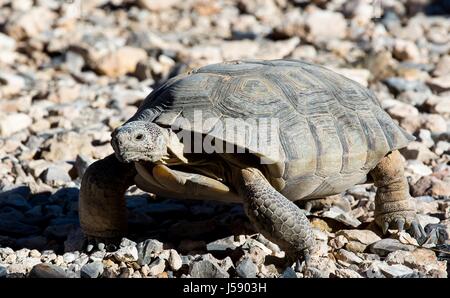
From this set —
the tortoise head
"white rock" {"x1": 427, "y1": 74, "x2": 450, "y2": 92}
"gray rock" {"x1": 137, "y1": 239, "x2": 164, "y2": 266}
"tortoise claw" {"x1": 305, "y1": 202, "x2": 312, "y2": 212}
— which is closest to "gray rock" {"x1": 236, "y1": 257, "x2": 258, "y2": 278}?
"gray rock" {"x1": 137, "y1": 239, "x2": 164, "y2": 266}

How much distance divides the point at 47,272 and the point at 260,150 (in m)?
1.23

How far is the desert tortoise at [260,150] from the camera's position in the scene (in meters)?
3.64

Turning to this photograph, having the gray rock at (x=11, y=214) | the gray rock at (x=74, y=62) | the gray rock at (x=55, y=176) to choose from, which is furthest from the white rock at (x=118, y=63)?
the gray rock at (x=11, y=214)

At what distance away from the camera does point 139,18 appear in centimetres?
1148

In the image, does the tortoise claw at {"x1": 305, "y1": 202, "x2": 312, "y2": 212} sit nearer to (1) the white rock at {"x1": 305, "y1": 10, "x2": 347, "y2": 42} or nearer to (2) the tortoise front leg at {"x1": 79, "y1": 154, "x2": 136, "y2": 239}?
(2) the tortoise front leg at {"x1": 79, "y1": 154, "x2": 136, "y2": 239}

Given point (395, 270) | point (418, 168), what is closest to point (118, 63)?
point (418, 168)

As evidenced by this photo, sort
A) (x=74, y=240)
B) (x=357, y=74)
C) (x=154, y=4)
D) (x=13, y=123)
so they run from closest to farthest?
(x=74, y=240) < (x=13, y=123) < (x=357, y=74) < (x=154, y=4)

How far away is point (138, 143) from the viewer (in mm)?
3557

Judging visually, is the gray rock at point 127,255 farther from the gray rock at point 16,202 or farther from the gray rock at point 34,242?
the gray rock at point 16,202

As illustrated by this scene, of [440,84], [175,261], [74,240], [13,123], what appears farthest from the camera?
[440,84]

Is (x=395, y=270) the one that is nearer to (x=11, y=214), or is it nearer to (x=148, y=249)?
(x=148, y=249)

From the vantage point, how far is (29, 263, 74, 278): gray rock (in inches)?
137
